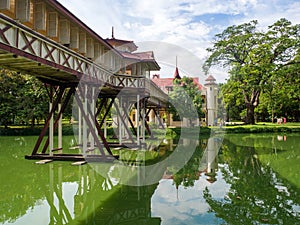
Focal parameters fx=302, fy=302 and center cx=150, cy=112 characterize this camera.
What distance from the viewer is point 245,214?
6.15m

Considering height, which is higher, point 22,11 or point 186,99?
point 22,11

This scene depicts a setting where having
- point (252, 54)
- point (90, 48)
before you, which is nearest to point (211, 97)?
point (252, 54)

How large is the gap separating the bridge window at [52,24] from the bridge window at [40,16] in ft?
2.39

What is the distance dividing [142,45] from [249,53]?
1501cm

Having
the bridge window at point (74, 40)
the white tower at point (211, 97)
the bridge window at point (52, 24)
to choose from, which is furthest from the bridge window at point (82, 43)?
the white tower at point (211, 97)

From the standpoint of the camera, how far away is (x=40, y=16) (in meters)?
9.79

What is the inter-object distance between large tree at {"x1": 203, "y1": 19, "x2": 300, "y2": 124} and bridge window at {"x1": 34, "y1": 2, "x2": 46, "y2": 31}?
1066 inches

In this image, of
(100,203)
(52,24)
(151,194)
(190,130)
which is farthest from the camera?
(190,130)

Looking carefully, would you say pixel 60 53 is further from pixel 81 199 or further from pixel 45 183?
pixel 81 199

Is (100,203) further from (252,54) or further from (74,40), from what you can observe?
(252,54)

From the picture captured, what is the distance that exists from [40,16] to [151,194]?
6.65 metres

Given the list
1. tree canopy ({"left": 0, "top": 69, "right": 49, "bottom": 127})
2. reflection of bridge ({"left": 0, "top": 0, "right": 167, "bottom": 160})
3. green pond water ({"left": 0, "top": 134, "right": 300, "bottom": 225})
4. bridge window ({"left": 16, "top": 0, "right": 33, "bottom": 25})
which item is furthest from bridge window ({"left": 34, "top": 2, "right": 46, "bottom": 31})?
tree canopy ({"left": 0, "top": 69, "right": 49, "bottom": 127})

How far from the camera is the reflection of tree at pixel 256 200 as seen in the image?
5.94 metres

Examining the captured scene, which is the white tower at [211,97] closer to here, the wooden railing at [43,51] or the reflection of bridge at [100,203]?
the wooden railing at [43,51]
